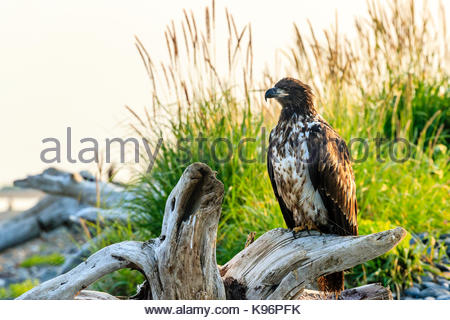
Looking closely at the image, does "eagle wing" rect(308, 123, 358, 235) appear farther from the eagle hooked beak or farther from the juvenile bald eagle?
the eagle hooked beak

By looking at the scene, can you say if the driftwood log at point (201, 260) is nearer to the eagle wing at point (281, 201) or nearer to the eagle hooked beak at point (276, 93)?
the eagle wing at point (281, 201)

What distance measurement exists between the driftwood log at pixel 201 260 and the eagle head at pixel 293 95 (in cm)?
91

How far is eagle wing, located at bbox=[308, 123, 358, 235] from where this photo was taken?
3.41 metres

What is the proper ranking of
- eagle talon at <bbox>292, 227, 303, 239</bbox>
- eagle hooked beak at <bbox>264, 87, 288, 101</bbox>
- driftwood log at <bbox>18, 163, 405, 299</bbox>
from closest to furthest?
driftwood log at <bbox>18, 163, 405, 299</bbox> < eagle talon at <bbox>292, 227, 303, 239</bbox> < eagle hooked beak at <bbox>264, 87, 288, 101</bbox>

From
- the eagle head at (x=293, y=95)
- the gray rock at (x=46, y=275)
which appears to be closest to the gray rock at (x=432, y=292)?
the eagle head at (x=293, y=95)

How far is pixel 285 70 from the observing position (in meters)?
5.91

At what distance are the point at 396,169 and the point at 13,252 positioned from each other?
659cm

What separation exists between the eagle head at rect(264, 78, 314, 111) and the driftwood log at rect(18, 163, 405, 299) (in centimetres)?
91

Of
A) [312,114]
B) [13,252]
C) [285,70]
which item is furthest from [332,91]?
[13,252]

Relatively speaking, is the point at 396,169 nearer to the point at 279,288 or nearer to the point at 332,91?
the point at 332,91

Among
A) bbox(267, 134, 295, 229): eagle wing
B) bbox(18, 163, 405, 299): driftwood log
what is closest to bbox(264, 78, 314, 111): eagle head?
bbox(267, 134, 295, 229): eagle wing

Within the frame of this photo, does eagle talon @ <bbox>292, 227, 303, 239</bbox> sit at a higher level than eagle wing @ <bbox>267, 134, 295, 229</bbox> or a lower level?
lower

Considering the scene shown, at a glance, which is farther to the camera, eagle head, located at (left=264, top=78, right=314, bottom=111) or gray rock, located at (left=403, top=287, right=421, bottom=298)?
gray rock, located at (left=403, top=287, right=421, bottom=298)

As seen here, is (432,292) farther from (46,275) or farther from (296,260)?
(46,275)
